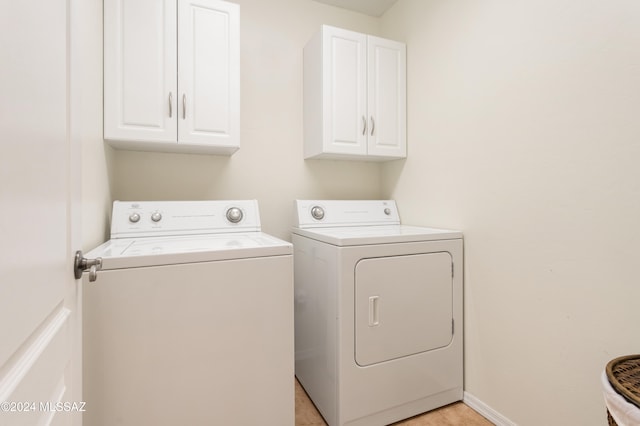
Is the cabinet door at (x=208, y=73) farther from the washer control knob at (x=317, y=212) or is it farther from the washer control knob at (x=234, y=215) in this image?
the washer control knob at (x=317, y=212)

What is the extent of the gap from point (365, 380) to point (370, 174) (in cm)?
150

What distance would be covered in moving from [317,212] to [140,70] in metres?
1.24

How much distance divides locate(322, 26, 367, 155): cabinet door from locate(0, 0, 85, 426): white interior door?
4.62 ft

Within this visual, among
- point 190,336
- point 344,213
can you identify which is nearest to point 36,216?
point 190,336

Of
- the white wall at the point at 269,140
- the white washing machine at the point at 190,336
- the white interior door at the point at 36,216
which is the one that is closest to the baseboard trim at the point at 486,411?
the white washing machine at the point at 190,336

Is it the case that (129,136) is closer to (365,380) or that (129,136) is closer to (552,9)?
(365,380)

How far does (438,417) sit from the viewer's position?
1646 millimetres

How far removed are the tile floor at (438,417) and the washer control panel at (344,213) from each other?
104 centimetres

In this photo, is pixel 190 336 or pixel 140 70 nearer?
pixel 190 336

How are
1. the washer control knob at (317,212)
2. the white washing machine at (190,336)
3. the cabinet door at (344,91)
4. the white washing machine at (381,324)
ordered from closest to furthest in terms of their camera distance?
the white washing machine at (190,336)
the white washing machine at (381,324)
the cabinet door at (344,91)
the washer control knob at (317,212)

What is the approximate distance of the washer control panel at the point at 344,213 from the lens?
205 centimetres

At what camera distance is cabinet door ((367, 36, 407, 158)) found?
209cm

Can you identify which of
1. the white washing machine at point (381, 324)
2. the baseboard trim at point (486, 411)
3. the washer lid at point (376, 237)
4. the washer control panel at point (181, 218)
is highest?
the washer control panel at point (181, 218)

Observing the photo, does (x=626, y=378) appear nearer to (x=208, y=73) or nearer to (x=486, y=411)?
(x=486, y=411)
